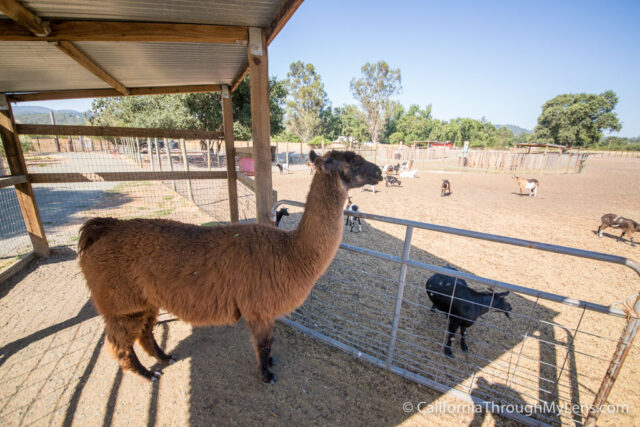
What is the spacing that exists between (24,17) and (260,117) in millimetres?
2018

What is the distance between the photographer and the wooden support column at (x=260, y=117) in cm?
273

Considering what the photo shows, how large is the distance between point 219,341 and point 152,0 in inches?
138

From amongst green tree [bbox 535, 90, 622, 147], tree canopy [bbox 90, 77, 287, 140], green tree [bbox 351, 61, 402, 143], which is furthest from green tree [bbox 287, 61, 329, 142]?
green tree [bbox 535, 90, 622, 147]

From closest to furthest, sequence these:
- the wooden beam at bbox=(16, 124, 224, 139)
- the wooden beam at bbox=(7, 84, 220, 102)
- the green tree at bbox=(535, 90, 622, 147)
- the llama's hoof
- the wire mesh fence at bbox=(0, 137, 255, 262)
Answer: the llama's hoof < the wooden beam at bbox=(16, 124, 224, 139) < the wooden beam at bbox=(7, 84, 220, 102) < the wire mesh fence at bbox=(0, 137, 255, 262) < the green tree at bbox=(535, 90, 622, 147)

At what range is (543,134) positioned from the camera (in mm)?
52125

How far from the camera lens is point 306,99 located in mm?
50219

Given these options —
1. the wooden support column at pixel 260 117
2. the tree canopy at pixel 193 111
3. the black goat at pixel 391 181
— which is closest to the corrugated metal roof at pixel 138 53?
the wooden support column at pixel 260 117

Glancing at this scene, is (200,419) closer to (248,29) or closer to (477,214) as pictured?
(248,29)

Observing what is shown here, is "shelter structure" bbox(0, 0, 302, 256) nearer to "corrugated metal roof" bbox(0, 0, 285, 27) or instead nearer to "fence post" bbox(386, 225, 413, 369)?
"corrugated metal roof" bbox(0, 0, 285, 27)

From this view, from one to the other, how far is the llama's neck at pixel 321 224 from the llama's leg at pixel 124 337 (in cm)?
171

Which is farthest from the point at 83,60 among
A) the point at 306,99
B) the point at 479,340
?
the point at 306,99

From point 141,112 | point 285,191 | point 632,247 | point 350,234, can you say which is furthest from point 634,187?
point 141,112

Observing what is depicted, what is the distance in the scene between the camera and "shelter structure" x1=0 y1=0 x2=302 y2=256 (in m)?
2.31

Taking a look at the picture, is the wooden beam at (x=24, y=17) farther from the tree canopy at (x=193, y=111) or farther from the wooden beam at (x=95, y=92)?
the tree canopy at (x=193, y=111)
